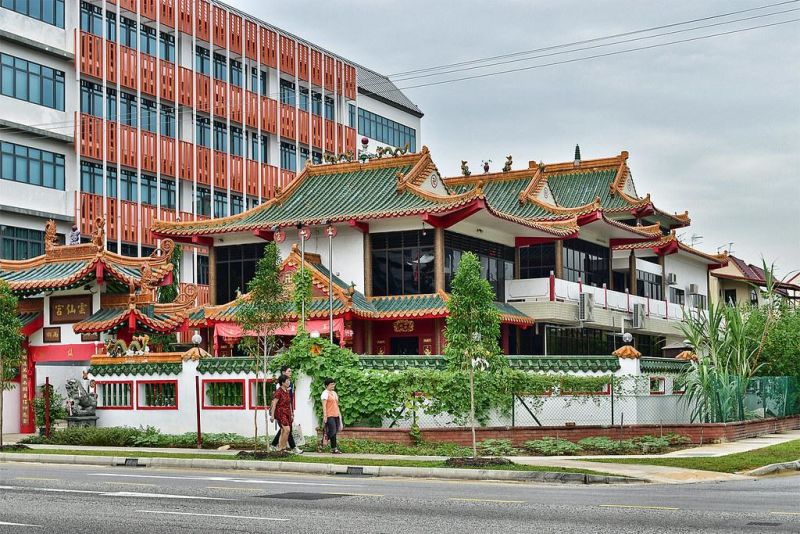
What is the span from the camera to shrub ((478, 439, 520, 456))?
28.3 m

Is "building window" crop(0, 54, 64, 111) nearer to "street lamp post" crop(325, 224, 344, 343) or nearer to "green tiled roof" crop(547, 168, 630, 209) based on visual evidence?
"street lamp post" crop(325, 224, 344, 343)

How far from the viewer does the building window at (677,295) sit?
59072mm

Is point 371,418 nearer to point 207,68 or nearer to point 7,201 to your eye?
point 7,201

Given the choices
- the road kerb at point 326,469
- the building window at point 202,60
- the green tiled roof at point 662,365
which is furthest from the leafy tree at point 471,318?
the building window at point 202,60

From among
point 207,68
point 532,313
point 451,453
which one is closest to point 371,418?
point 451,453

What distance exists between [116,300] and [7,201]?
14.7m

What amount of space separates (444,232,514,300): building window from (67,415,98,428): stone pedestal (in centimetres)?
1206

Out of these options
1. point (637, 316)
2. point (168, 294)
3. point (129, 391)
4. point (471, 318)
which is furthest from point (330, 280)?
point (637, 316)

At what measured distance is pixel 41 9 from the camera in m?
51.7

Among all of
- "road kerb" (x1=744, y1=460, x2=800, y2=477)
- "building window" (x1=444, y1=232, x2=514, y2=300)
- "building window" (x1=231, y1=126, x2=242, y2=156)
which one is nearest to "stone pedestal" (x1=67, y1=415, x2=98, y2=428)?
"building window" (x1=444, y1=232, x2=514, y2=300)

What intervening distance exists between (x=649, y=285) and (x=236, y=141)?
22.2 metres

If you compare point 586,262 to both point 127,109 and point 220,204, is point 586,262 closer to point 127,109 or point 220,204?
point 220,204

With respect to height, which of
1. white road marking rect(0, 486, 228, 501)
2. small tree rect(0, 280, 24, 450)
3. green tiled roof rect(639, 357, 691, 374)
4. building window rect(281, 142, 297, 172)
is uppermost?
building window rect(281, 142, 297, 172)

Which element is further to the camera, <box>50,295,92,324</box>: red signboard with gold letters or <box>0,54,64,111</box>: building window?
<box>0,54,64,111</box>: building window
